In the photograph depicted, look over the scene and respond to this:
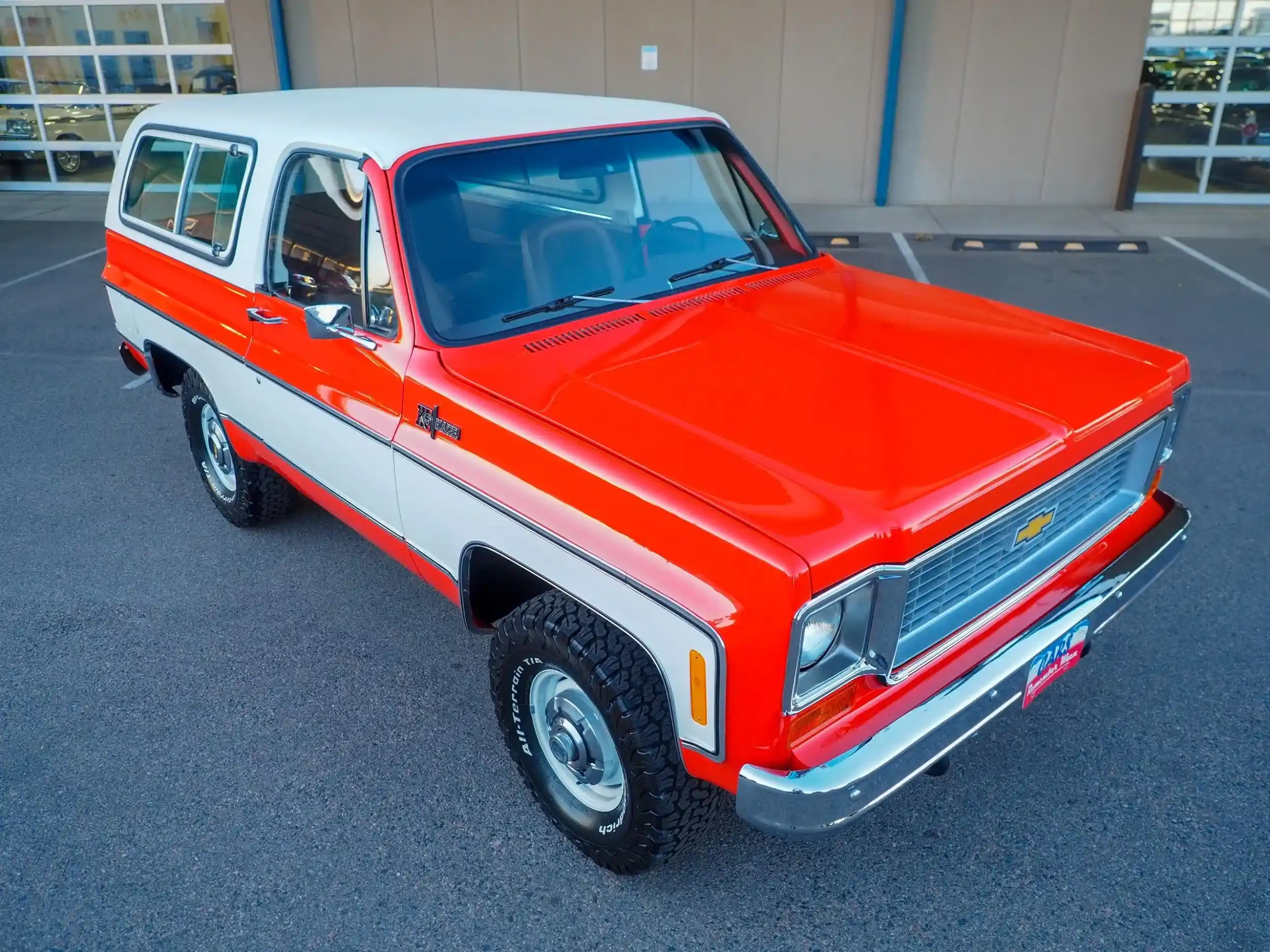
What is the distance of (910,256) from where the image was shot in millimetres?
9844

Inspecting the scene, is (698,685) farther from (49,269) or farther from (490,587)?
(49,269)

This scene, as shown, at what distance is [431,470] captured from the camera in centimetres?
293

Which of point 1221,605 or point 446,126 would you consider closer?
point 446,126

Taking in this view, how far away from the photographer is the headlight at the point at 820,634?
2.24m

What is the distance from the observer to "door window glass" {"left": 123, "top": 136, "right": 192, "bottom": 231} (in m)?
4.47

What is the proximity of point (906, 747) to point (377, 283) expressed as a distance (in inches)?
83.1

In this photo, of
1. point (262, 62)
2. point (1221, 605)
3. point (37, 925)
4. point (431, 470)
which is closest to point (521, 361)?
point (431, 470)

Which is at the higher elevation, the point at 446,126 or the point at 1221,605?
the point at 446,126

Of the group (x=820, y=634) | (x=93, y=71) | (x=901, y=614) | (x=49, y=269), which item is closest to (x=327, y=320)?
(x=820, y=634)

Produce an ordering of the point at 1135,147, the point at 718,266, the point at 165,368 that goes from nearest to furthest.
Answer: the point at 718,266 < the point at 165,368 < the point at 1135,147

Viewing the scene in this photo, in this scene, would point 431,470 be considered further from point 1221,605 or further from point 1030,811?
point 1221,605

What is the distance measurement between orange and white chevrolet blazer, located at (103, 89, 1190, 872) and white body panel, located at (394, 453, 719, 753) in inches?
0.4

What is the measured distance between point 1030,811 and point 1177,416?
53.9 inches

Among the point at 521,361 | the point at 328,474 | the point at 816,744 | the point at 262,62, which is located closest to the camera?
the point at 816,744
